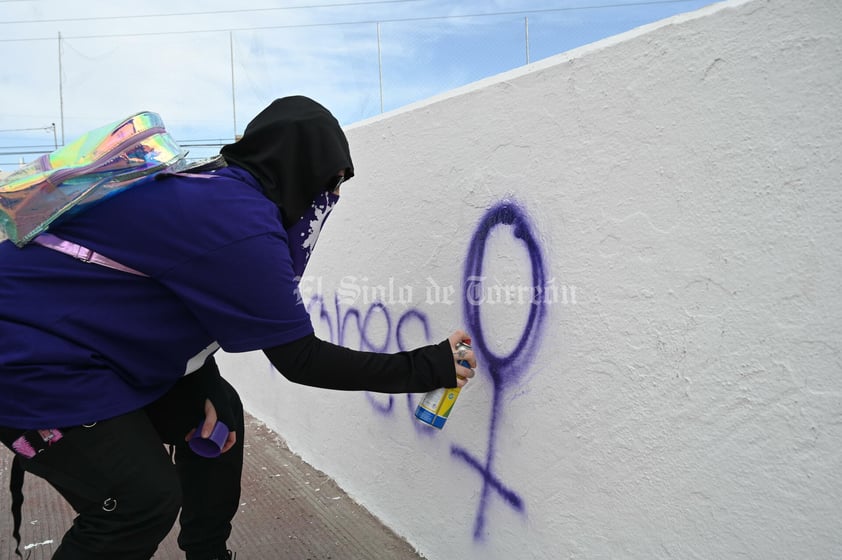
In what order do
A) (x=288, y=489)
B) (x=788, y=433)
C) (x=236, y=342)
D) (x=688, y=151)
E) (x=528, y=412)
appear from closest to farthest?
(x=788, y=433) → (x=688, y=151) → (x=236, y=342) → (x=528, y=412) → (x=288, y=489)

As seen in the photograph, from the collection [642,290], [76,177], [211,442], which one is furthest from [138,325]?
[642,290]

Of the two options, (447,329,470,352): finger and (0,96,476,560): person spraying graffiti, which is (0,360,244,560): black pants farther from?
(447,329,470,352): finger

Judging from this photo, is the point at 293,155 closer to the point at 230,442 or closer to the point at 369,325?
the point at 230,442

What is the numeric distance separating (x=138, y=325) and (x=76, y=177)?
404 mm

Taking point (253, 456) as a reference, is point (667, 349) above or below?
above

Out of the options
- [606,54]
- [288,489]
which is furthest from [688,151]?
[288,489]

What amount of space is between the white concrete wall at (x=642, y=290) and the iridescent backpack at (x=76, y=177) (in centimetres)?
107

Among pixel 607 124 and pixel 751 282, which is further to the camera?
pixel 607 124

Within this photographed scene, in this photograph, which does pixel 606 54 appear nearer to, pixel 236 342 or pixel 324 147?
pixel 324 147

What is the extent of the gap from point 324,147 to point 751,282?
1145 mm

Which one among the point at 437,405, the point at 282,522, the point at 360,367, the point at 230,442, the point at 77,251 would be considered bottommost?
the point at 282,522

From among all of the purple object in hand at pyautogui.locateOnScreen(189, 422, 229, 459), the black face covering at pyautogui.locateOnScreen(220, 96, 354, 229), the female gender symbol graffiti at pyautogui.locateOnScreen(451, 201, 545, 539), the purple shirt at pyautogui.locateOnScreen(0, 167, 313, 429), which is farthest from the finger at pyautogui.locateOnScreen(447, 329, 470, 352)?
the purple object in hand at pyautogui.locateOnScreen(189, 422, 229, 459)

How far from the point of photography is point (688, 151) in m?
1.56

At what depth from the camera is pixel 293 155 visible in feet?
6.07
